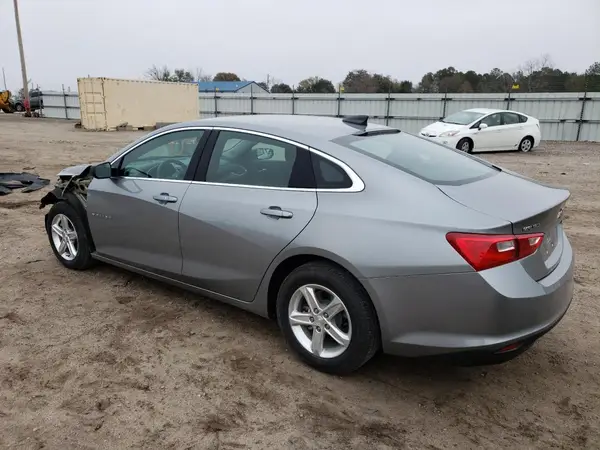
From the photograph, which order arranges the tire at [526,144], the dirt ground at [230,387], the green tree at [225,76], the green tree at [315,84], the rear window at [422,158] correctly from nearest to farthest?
the dirt ground at [230,387]
the rear window at [422,158]
the tire at [526,144]
the green tree at [315,84]
the green tree at [225,76]

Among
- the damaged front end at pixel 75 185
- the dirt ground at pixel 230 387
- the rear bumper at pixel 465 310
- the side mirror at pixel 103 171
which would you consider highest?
the side mirror at pixel 103 171

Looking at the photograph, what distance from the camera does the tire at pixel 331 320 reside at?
9.14 ft

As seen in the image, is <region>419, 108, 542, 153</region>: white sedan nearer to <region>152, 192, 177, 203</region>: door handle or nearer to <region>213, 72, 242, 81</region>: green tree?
<region>152, 192, 177, 203</region>: door handle

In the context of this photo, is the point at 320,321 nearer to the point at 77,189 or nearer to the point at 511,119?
the point at 77,189

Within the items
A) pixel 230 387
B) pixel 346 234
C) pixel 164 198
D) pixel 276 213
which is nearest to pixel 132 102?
pixel 164 198

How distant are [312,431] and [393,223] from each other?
1.18 metres

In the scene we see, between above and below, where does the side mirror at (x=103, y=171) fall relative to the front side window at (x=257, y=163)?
below

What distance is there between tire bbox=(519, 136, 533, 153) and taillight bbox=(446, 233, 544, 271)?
16.1 meters

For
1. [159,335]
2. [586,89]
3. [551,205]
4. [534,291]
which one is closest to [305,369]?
[159,335]

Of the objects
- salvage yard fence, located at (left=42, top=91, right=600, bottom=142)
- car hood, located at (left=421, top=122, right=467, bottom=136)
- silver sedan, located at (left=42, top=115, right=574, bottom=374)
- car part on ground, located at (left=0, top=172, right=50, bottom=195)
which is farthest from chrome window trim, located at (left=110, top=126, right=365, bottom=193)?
salvage yard fence, located at (left=42, top=91, right=600, bottom=142)

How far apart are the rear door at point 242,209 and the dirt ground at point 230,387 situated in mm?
501

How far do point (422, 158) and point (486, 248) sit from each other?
999 mm

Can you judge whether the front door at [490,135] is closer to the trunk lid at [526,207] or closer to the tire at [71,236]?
the trunk lid at [526,207]

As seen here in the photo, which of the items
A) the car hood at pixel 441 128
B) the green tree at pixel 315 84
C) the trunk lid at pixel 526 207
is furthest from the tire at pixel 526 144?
the green tree at pixel 315 84
